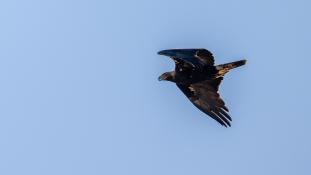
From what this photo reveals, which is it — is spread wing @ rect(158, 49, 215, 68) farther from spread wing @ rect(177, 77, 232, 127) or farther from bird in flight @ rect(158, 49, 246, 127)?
spread wing @ rect(177, 77, 232, 127)

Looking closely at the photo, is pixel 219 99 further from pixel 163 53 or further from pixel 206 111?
pixel 163 53

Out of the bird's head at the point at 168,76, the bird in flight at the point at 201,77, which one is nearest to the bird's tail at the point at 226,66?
the bird in flight at the point at 201,77

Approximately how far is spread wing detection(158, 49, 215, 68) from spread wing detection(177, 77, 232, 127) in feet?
5.59

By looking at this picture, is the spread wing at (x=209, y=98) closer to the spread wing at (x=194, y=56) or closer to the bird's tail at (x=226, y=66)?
the bird's tail at (x=226, y=66)

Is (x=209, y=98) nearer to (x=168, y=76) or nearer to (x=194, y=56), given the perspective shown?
(x=168, y=76)

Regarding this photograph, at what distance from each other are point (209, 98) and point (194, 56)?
3.12 metres

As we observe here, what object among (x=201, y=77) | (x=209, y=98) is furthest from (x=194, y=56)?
(x=209, y=98)

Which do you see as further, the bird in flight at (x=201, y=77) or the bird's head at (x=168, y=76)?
the bird's head at (x=168, y=76)

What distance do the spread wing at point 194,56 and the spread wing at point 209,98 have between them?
170 cm

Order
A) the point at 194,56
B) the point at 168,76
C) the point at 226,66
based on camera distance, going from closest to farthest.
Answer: the point at 194,56, the point at 226,66, the point at 168,76

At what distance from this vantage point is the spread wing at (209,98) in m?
39.7

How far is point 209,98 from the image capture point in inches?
1608

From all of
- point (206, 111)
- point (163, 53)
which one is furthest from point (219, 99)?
point (163, 53)

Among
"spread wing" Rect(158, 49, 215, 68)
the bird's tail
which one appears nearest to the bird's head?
"spread wing" Rect(158, 49, 215, 68)
